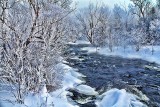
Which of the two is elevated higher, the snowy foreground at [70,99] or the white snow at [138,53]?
the snowy foreground at [70,99]

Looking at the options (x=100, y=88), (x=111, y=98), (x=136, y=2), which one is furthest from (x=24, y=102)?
(x=136, y=2)

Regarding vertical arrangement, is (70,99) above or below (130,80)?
above

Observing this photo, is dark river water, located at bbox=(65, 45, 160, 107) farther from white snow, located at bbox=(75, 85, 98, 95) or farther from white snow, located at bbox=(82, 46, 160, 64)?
white snow, located at bbox=(82, 46, 160, 64)

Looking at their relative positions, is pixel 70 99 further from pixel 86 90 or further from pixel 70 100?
pixel 86 90

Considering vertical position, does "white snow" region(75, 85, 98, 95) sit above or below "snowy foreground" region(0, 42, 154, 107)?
below

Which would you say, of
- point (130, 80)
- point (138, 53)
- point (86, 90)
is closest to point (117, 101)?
point (86, 90)

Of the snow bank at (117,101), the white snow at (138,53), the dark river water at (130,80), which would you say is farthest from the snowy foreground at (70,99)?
the white snow at (138,53)

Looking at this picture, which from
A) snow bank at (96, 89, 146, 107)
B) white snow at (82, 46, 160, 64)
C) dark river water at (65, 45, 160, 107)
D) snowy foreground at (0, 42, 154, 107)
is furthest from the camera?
white snow at (82, 46, 160, 64)

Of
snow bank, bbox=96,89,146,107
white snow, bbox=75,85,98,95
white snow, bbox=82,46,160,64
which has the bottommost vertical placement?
white snow, bbox=82,46,160,64

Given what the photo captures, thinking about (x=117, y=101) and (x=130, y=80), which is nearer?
(x=117, y=101)

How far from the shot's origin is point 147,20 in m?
52.8

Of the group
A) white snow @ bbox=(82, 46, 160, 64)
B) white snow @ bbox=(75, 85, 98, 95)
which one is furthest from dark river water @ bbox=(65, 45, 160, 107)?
white snow @ bbox=(82, 46, 160, 64)

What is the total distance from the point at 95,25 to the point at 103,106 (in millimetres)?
41427

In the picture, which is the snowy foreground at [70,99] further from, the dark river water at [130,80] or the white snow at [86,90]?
the dark river water at [130,80]
